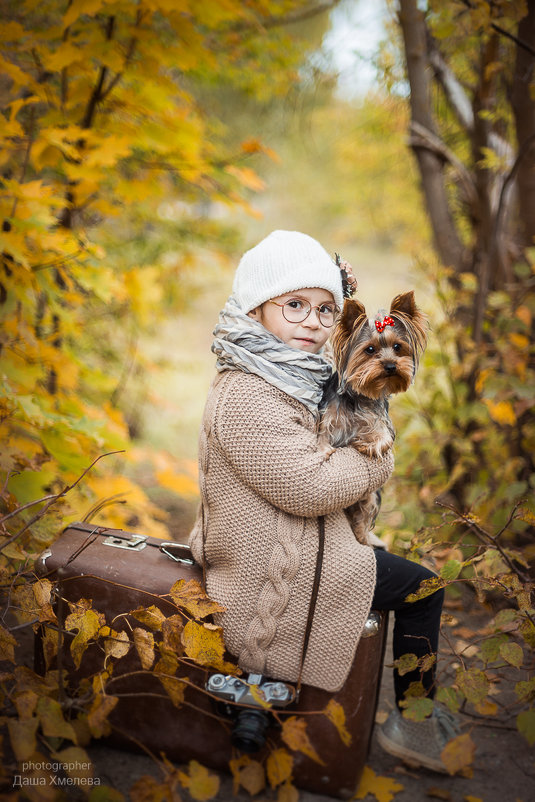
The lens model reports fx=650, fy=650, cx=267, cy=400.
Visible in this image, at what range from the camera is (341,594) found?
222cm

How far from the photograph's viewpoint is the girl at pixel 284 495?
86.9 inches

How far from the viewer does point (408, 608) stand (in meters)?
2.45

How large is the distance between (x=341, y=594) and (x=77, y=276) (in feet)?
6.98

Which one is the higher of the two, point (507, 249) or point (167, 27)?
point (167, 27)

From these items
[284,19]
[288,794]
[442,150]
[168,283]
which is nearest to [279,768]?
[288,794]

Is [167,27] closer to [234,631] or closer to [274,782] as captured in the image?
[234,631]

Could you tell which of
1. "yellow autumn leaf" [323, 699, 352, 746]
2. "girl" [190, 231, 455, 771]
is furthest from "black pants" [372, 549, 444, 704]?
"yellow autumn leaf" [323, 699, 352, 746]

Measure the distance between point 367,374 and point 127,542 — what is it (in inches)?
45.2

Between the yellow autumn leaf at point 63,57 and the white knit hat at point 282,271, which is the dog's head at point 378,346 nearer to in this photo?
the white knit hat at point 282,271

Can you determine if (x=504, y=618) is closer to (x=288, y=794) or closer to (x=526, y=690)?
(x=526, y=690)

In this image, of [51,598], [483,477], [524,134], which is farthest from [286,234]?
[483,477]

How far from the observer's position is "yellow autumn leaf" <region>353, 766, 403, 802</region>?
2.36m

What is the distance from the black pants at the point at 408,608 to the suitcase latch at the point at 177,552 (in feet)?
2.36

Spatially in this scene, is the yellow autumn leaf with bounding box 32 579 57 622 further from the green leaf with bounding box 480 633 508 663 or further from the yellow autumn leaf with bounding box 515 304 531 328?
the yellow autumn leaf with bounding box 515 304 531 328
